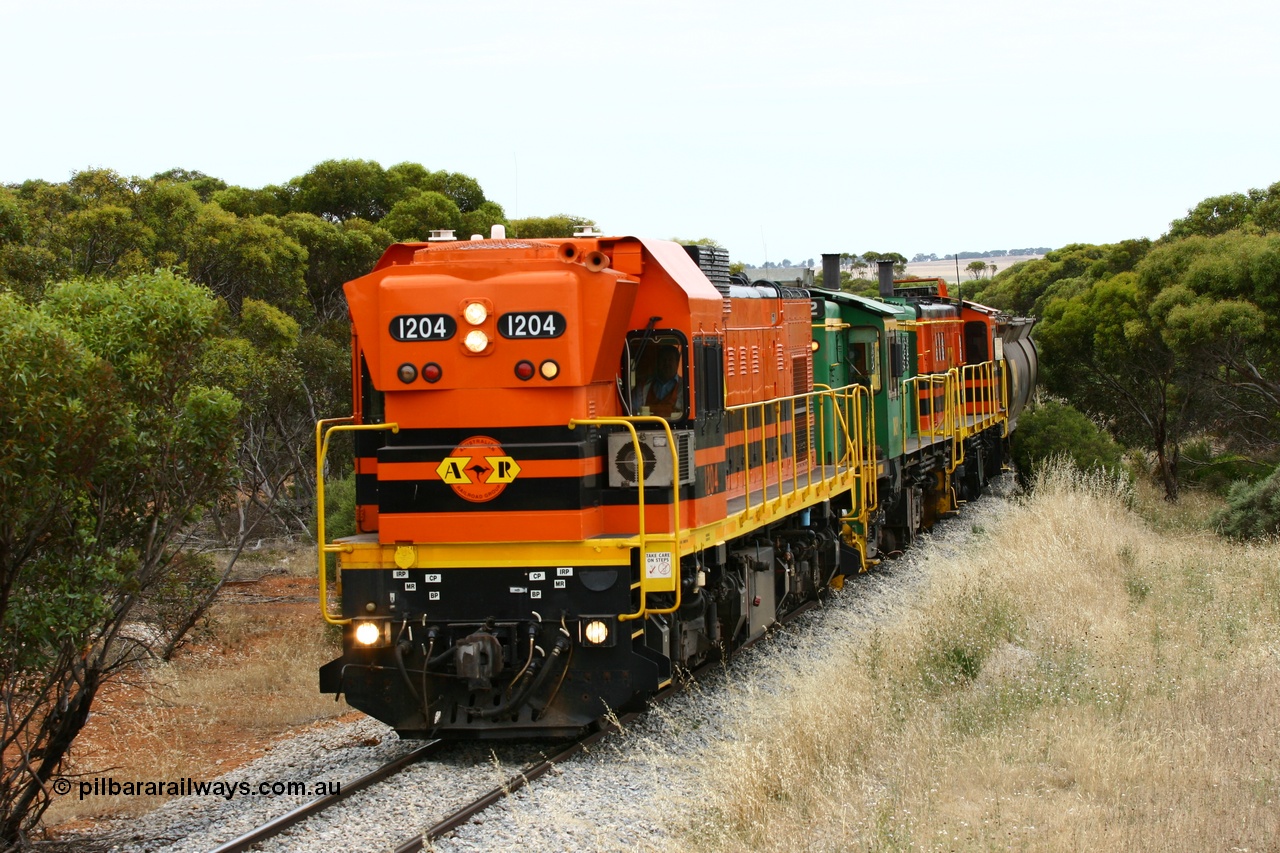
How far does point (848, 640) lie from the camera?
1264 cm

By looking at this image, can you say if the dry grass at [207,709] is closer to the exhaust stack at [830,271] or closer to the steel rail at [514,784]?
the steel rail at [514,784]

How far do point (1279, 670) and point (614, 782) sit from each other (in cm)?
473

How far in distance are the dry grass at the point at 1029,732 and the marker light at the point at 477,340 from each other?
3102 millimetres

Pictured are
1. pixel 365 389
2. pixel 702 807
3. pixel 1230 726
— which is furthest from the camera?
pixel 365 389

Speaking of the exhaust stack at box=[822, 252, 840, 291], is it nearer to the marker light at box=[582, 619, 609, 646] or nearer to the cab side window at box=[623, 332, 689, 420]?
the cab side window at box=[623, 332, 689, 420]

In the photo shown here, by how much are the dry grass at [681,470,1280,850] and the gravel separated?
1.45 feet

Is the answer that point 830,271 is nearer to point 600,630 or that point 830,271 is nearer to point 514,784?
point 600,630

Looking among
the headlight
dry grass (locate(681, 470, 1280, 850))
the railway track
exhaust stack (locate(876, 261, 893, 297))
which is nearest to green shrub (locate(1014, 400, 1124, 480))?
exhaust stack (locate(876, 261, 893, 297))

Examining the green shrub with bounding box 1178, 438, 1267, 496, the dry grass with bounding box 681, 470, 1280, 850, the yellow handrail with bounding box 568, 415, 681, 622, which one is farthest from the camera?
the green shrub with bounding box 1178, 438, 1267, 496

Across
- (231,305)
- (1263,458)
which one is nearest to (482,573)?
(231,305)

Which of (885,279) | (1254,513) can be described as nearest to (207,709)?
(885,279)

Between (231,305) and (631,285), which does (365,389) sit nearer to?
(631,285)

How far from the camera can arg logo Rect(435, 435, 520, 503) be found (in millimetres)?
9250

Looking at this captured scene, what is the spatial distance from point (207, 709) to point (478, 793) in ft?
21.4
